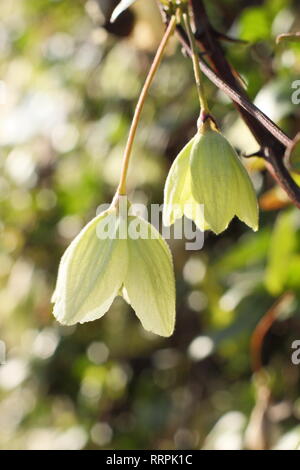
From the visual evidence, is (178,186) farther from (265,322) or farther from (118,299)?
(118,299)

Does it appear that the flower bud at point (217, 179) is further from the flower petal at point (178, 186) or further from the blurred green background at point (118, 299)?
the blurred green background at point (118, 299)

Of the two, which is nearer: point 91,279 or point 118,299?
point 91,279

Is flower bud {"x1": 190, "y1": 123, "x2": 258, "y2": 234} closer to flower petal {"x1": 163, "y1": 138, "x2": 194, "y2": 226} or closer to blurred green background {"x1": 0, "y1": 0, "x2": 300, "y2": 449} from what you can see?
flower petal {"x1": 163, "y1": 138, "x2": 194, "y2": 226}

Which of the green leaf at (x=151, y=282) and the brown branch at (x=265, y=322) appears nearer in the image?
the green leaf at (x=151, y=282)

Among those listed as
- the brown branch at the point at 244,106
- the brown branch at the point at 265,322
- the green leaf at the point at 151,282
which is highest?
the brown branch at the point at 244,106

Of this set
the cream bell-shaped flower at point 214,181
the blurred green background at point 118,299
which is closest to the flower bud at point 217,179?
the cream bell-shaped flower at point 214,181

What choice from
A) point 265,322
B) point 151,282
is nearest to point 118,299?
point 265,322
